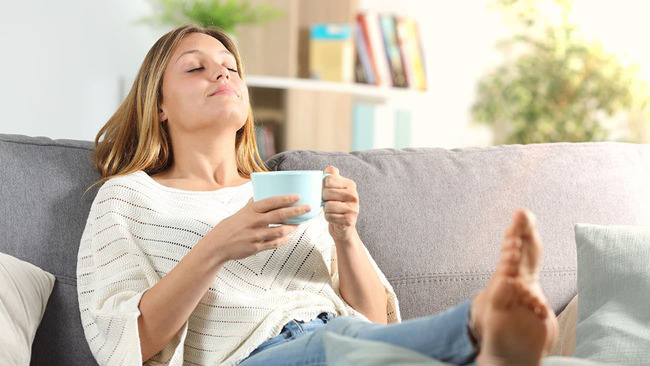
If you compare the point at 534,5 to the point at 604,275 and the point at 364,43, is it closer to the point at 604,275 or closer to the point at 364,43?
the point at 364,43

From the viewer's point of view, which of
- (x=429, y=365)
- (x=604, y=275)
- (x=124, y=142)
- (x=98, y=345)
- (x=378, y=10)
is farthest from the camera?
(x=378, y=10)

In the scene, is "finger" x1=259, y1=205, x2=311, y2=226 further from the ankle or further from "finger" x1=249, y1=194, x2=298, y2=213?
the ankle

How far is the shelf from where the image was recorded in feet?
12.8

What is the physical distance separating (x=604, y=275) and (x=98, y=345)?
0.98 meters

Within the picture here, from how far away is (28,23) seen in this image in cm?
284

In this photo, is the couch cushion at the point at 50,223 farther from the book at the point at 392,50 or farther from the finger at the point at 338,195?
the book at the point at 392,50

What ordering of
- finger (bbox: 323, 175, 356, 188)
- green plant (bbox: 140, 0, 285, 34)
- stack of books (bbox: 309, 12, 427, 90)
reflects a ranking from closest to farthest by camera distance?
finger (bbox: 323, 175, 356, 188) < green plant (bbox: 140, 0, 285, 34) < stack of books (bbox: 309, 12, 427, 90)

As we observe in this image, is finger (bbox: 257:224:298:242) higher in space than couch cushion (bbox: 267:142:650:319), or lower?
higher

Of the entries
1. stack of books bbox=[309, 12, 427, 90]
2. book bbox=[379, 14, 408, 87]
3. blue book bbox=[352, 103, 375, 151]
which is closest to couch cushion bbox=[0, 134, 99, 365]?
stack of books bbox=[309, 12, 427, 90]

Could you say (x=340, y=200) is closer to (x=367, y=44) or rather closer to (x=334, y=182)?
(x=334, y=182)

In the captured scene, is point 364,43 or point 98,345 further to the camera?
point 364,43

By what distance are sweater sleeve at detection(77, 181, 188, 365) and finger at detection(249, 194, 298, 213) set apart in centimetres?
33

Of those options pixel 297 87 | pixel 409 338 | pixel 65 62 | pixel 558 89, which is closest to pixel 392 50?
pixel 297 87

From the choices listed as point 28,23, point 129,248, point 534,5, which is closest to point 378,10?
point 534,5
